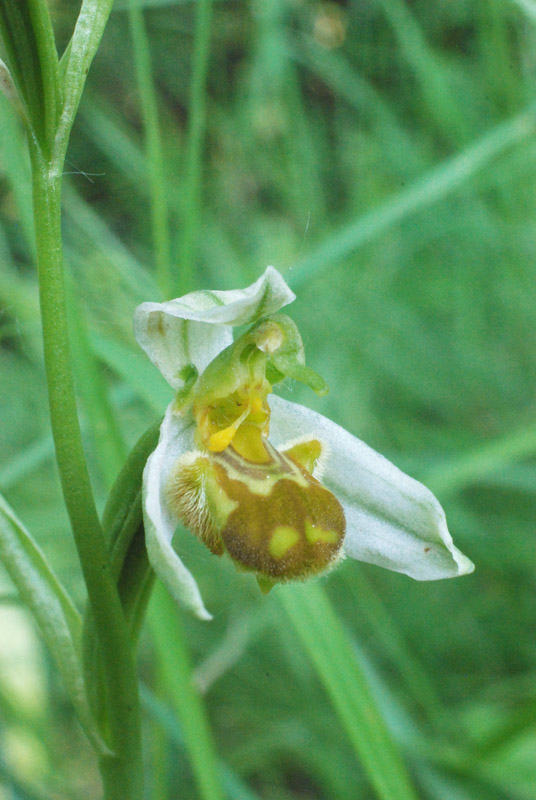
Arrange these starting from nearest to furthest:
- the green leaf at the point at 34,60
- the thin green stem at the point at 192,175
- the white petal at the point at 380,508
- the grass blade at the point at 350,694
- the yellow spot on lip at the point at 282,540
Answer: the green leaf at the point at 34,60 → the yellow spot on lip at the point at 282,540 → the white petal at the point at 380,508 → the grass blade at the point at 350,694 → the thin green stem at the point at 192,175

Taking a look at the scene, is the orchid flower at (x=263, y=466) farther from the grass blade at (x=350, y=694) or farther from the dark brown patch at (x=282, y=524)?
the grass blade at (x=350, y=694)

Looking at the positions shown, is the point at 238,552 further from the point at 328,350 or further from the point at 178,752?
the point at 328,350

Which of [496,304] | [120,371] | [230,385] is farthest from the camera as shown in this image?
[496,304]

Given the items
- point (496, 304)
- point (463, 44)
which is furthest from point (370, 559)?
point (463, 44)

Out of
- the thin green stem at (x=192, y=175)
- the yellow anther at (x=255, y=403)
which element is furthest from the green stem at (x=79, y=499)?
the thin green stem at (x=192, y=175)

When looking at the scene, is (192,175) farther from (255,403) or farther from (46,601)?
(46,601)

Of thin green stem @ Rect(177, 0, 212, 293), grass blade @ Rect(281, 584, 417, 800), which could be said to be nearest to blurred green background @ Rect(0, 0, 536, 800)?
thin green stem @ Rect(177, 0, 212, 293)

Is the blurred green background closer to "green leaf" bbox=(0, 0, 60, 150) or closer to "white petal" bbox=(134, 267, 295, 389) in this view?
"white petal" bbox=(134, 267, 295, 389)
